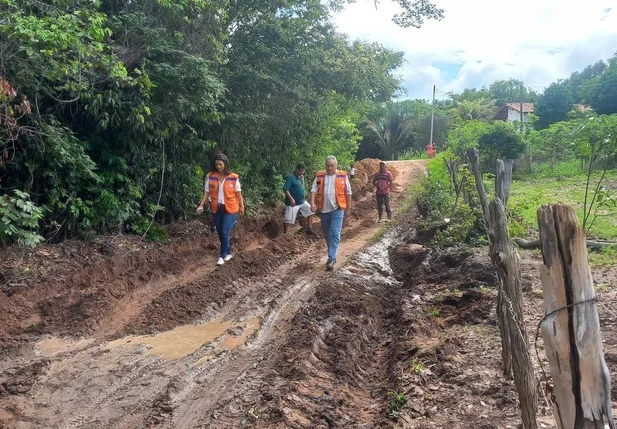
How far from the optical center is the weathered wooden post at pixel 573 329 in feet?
6.30

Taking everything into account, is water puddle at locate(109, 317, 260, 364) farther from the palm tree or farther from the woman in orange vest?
the palm tree

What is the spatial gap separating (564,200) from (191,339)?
→ 12158 millimetres

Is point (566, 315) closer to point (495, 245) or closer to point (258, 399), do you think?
point (495, 245)

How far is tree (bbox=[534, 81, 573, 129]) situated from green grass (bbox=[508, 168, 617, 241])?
1214 cm

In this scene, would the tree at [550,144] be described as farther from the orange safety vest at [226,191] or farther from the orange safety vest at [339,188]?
the orange safety vest at [226,191]

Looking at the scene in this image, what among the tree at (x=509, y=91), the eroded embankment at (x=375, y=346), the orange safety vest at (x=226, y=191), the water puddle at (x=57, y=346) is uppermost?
the tree at (x=509, y=91)

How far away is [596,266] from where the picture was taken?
686 cm

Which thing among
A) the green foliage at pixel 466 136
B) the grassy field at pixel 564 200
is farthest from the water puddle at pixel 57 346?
the green foliage at pixel 466 136

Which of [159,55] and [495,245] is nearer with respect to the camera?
[495,245]

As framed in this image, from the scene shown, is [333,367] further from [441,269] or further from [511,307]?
[441,269]

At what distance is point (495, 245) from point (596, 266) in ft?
15.0

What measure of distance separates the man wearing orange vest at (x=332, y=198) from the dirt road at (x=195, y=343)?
53 cm

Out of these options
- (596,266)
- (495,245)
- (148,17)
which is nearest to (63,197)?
(148,17)

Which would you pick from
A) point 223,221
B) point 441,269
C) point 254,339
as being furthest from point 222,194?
point 441,269
